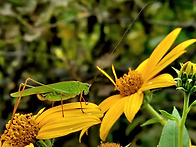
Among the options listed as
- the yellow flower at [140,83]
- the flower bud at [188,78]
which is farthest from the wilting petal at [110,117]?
the flower bud at [188,78]

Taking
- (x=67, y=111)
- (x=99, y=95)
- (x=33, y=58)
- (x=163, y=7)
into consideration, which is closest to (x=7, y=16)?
(x=33, y=58)

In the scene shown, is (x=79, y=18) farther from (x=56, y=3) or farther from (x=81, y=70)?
(x=81, y=70)

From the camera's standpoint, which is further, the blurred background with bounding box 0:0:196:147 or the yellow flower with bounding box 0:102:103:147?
the blurred background with bounding box 0:0:196:147

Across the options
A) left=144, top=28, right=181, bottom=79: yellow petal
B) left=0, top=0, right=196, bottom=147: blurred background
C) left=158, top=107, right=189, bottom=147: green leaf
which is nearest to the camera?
left=158, top=107, right=189, bottom=147: green leaf

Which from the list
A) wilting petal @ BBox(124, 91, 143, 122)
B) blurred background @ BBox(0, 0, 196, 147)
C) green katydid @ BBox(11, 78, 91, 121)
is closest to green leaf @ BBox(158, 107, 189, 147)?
wilting petal @ BBox(124, 91, 143, 122)

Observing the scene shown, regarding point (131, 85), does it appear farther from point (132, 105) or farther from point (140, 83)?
point (132, 105)

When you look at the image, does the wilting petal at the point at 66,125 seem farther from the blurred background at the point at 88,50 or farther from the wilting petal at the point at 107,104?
the blurred background at the point at 88,50

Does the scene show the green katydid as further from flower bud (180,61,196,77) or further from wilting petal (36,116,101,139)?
flower bud (180,61,196,77)
